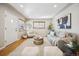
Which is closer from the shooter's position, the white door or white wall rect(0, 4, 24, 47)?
white wall rect(0, 4, 24, 47)

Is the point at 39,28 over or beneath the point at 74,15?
beneath

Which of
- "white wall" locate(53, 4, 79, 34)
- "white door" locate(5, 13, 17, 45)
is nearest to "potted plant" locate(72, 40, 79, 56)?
"white wall" locate(53, 4, 79, 34)

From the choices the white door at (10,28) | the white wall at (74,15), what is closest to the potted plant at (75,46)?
the white wall at (74,15)

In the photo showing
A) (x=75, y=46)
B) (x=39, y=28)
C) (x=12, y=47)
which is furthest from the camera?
(x=39, y=28)

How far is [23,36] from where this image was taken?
222 centimetres

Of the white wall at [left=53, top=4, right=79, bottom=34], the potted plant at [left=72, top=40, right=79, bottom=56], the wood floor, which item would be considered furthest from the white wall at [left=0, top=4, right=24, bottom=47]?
the potted plant at [left=72, top=40, right=79, bottom=56]

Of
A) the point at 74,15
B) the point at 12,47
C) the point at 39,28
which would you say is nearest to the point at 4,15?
the point at 12,47

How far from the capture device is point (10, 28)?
215 cm

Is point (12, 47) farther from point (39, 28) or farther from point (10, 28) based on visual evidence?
point (39, 28)

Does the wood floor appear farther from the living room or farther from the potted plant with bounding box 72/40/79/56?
the potted plant with bounding box 72/40/79/56

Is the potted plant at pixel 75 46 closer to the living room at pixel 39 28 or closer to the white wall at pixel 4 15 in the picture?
the living room at pixel 39 28

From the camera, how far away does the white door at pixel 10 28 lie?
79.7 inches

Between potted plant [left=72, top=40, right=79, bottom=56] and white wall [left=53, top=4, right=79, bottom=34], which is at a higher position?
white wall [left=53, top=4, right=79, bottom=34]

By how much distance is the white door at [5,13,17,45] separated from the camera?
6.64 ft
